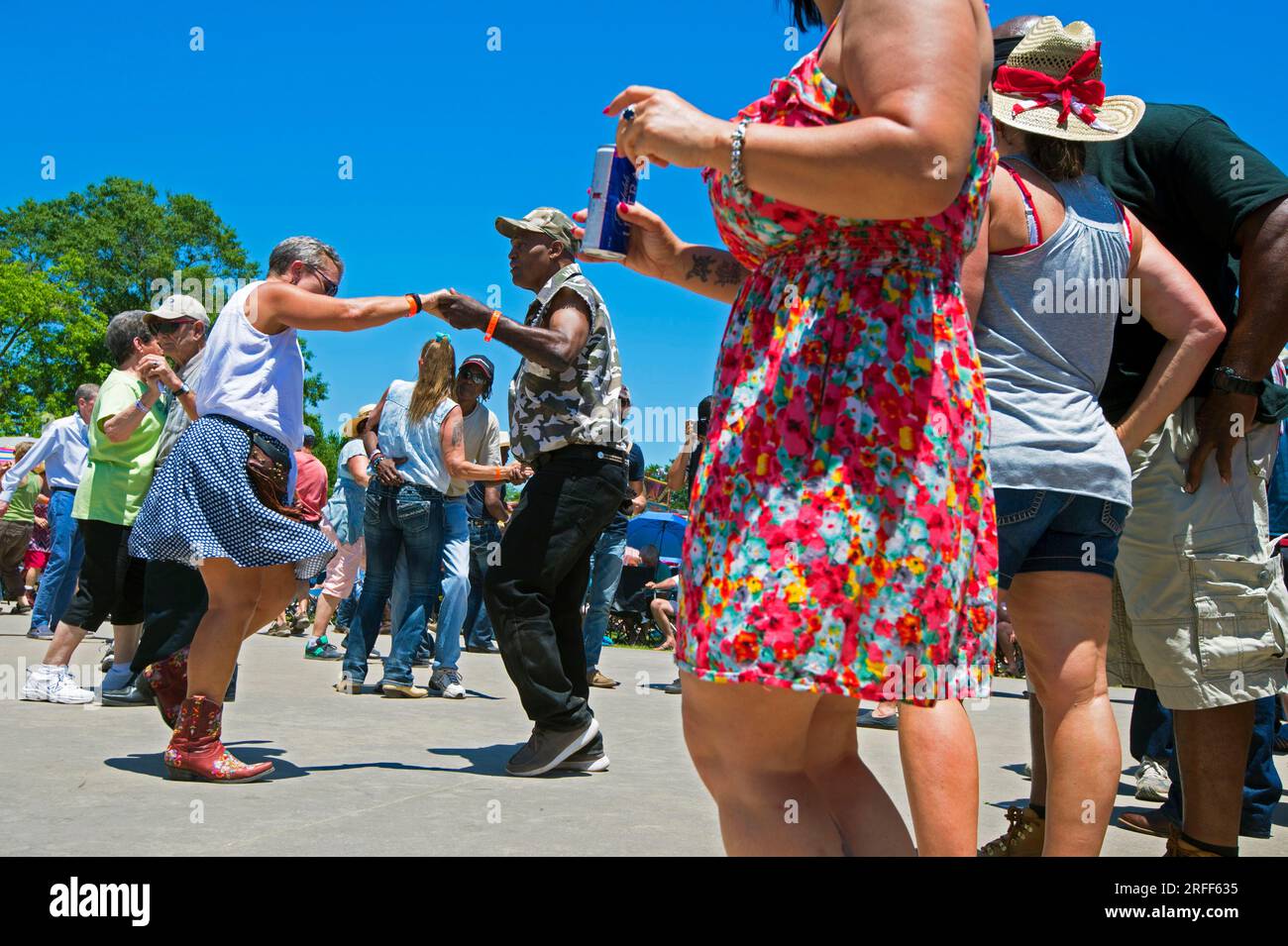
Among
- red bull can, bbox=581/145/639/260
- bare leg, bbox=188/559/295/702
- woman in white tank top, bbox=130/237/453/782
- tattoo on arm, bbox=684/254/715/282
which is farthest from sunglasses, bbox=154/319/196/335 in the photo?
tattoo on arm, bbox=684/254/715/282

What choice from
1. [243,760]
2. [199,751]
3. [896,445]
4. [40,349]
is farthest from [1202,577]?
[40,349]

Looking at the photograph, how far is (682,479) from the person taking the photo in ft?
26.7

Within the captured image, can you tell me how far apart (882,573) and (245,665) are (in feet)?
25.3

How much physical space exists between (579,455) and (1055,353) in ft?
8.01

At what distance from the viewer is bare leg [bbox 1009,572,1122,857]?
2.54 m

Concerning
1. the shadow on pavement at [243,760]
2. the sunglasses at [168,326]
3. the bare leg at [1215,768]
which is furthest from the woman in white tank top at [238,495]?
the bare leg at [1215,768]

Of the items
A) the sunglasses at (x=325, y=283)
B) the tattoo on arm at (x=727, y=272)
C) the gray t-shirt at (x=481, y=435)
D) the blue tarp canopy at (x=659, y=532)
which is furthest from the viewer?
the blue tarp canopy at (x=659, y=532)

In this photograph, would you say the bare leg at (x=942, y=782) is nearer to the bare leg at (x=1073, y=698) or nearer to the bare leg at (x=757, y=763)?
the bare leg at (x=757, y=763)

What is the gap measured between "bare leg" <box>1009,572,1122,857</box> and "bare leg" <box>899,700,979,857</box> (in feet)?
1.69

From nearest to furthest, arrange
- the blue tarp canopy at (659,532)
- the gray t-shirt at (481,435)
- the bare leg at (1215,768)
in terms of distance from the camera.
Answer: the bare leg at (1215,768)
the gray t-shirt at (481,435)
the blue tarp canopy at (659,532)

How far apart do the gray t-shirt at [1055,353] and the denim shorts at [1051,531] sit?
4 cm

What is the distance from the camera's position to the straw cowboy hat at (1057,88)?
2.88m
